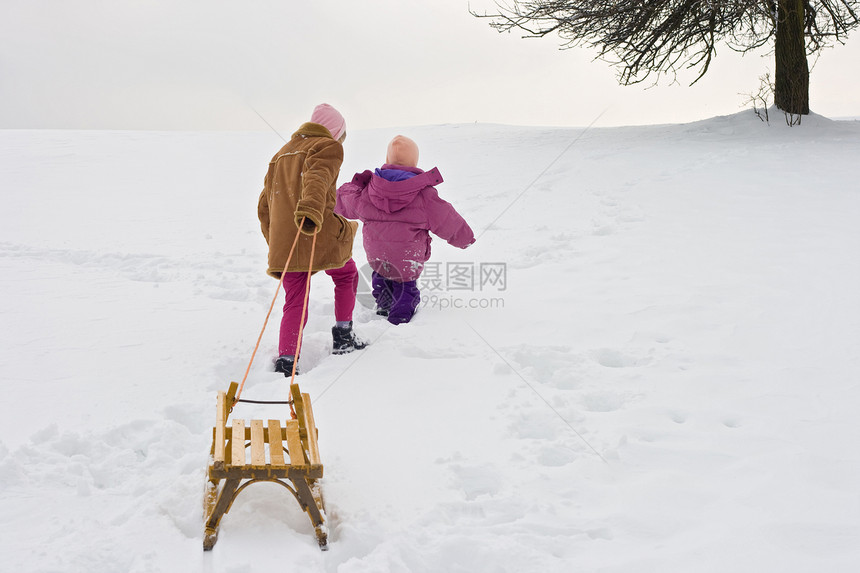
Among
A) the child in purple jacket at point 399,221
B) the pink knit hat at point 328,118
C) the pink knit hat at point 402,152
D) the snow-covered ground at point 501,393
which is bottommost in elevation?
the snow-covered ground at point 501,393

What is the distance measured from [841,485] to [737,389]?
2.60 feet

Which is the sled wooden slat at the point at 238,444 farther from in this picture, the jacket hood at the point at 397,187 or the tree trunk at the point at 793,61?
the tree trunk at the point at 793,61

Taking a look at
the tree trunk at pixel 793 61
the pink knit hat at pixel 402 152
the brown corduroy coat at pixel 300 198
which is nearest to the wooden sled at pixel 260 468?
the brown corduroy coat at pixel 300 198

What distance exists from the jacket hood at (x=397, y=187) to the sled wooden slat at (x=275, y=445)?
2.43 metres

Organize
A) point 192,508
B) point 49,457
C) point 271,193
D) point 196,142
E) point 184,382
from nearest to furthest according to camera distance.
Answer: point 192,508, point 49,457, point 184,382, point 271,193, point 196,142

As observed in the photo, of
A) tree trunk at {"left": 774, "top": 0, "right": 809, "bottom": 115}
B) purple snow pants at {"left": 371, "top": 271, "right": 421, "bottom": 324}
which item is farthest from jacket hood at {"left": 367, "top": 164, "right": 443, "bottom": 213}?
tree trunk at {"left": 774, "top": 0, "right": 809, "bottom": 115}

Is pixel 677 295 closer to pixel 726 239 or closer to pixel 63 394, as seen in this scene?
pixel 726 239

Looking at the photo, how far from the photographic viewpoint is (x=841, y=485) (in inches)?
103

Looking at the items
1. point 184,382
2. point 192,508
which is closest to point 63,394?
point 184,382

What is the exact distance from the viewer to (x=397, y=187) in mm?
→ 4742

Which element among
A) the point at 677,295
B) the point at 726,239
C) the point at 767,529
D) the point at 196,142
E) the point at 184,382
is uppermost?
the point at 196,142

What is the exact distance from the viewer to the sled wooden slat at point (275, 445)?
2398mm

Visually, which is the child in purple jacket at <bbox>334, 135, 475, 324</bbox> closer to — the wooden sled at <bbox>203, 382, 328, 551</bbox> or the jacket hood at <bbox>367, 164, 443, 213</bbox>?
the jacket hood at <bbox>367, 164, 443, 213</bbox>

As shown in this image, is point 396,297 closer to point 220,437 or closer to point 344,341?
point 344,341
